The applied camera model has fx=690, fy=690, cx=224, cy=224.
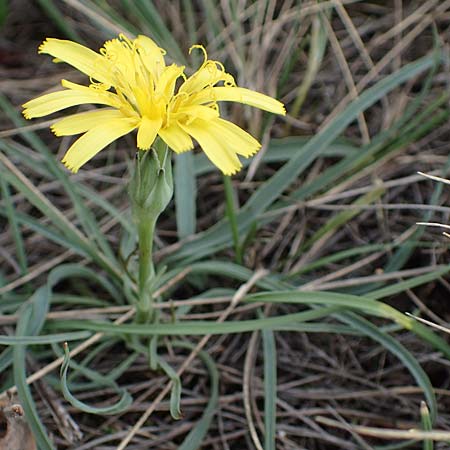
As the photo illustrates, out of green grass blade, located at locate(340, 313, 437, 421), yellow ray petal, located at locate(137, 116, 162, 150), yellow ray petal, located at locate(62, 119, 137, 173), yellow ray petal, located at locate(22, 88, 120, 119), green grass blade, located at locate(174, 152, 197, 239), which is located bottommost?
green grass blade, located at locate(340, 313, 437, 421)

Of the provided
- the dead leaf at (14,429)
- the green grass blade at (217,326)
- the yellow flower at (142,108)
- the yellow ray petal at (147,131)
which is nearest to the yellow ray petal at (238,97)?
the yellow flower at (142,108)

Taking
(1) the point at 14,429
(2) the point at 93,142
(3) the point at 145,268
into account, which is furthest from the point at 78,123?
(1) the point at 14,429

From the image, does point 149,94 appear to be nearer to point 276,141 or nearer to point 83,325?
point 83,325

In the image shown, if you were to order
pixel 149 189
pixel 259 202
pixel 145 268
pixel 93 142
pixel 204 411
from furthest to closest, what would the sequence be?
pixel 259 202, pixel 204 411, pixel 145 268, pixel 149 189, pixel 93 142

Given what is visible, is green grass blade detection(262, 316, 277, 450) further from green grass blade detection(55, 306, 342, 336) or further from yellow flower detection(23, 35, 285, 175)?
yellow flower detection(23, 35, 285, 175)

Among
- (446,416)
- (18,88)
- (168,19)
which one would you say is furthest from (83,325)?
(168,19)

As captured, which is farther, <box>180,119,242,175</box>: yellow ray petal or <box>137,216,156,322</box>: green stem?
<box>137,216,156,322</box>: green stem

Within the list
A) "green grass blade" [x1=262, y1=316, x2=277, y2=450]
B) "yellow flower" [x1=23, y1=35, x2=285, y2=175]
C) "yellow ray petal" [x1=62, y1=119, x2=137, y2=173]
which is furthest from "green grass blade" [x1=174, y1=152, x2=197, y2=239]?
"yellow ray petal" [x1=62, y1=119, x2=137, y2=173]

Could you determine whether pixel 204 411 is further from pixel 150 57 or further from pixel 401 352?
pixel 150 57
